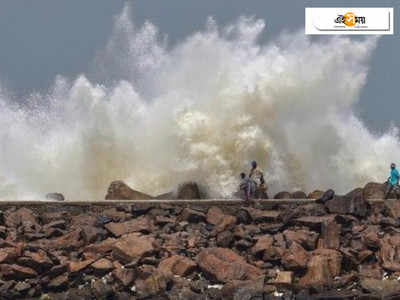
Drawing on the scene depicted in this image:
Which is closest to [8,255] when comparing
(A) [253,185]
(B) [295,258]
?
(B) [295,258]

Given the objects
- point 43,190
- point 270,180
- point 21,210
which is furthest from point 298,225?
point 43,190

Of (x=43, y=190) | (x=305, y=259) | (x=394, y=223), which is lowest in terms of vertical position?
(x=305, y=259)

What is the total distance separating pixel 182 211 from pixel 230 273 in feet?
9.47

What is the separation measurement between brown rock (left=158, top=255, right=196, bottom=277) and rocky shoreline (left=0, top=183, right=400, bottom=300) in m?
0.02

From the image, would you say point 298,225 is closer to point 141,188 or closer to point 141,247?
point 141,247

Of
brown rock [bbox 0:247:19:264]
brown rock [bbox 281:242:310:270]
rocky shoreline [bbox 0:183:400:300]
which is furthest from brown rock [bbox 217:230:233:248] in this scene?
brown rock [bbox 0:247:19:264]

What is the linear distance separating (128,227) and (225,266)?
255 centimetres

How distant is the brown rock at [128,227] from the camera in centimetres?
1414

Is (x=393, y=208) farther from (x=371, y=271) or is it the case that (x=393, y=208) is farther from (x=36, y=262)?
(x=36, y=262)

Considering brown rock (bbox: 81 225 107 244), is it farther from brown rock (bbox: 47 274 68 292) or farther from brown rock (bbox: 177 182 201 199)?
brown rock (bbox: 177 182 201 199)

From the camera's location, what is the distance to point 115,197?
18078 mm

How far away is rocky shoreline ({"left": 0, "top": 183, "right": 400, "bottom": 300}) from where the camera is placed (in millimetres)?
12258

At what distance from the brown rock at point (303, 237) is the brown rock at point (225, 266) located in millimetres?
1193

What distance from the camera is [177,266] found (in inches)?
504
